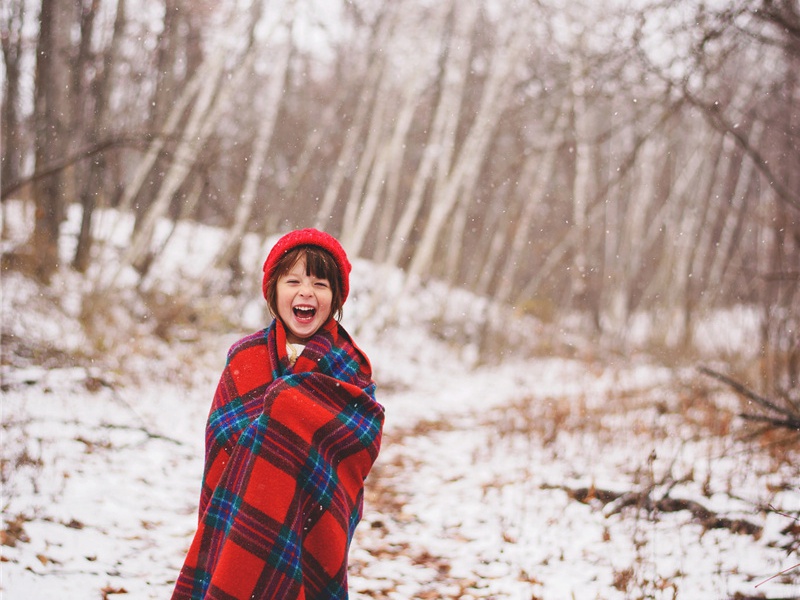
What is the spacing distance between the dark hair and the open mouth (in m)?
0.10

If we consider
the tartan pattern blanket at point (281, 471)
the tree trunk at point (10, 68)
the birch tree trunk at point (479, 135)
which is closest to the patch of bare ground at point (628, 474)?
the tartan pattern blanket at point (281, 471)

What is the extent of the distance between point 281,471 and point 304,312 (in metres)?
0.55

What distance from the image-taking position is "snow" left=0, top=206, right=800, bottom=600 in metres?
3.39

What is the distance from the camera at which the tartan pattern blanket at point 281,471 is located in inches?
78.9

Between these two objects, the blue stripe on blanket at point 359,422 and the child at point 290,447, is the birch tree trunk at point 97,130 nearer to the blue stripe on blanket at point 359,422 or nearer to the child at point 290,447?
the child at point 290,447

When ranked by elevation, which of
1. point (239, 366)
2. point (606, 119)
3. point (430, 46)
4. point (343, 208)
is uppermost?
point (606, 119)

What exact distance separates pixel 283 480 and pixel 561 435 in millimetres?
5019

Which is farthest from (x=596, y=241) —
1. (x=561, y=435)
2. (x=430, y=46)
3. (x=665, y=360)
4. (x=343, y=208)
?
(x=561, y=435)

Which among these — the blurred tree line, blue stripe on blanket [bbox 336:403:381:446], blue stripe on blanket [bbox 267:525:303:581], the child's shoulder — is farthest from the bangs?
the blurred tree line

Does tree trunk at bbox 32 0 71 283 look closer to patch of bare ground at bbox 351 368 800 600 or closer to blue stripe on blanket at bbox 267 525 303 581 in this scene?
patch of bare ground at bbox 351 368 800 600

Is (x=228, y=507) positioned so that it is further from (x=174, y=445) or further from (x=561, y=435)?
(x=561, y=435)

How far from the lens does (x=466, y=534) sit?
4.27 m

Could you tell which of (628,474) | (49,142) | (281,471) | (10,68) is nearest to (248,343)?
(281,471)

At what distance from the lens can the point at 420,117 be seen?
1748cm
